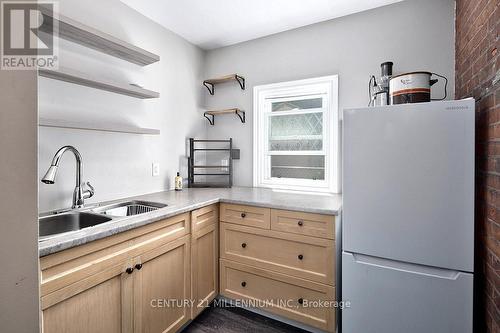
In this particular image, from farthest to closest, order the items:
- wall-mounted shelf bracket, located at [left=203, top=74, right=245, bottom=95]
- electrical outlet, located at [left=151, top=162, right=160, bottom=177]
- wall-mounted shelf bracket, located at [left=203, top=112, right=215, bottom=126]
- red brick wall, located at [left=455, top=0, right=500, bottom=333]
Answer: wall-mounted shelf bracket, located at [left=203, top=112, right=215, bottom=126] → wall-mounted shelf bracket, located at [left=203, top=74, right=245, bottom=95] → electrical outlet, located at [left=151, top=162, right=160, bottom=177] → red brick wall, located at [left=455, top=0, right=500, bottom=333]

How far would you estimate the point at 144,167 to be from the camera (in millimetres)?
2125

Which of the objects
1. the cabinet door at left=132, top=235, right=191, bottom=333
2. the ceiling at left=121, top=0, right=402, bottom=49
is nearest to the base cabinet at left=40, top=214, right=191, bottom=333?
the cabinet door at left=132, top=235, right=191, bottom=333

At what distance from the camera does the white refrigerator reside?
1227 mm

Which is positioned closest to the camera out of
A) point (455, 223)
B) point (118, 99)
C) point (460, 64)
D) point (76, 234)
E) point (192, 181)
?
point (76, 234)

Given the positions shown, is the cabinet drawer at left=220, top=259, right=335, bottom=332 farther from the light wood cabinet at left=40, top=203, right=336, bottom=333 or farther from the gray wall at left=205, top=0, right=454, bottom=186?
the gray wall at left=205, top=0, right=454, bottom=186

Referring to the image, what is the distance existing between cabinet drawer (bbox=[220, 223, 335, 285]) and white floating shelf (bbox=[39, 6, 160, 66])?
4.85 ft

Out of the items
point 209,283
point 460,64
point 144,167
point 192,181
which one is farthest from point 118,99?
point 460,64

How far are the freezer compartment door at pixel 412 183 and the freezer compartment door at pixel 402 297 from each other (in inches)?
2.5

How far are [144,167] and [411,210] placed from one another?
1.98m

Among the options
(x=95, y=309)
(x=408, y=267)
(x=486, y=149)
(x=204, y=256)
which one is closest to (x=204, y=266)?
(x=204, y=256)

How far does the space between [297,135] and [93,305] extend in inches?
80.3

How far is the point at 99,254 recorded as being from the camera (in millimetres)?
1161

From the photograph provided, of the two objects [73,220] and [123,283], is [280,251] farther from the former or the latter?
[73,220]

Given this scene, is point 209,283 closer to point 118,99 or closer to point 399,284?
point 399,284
